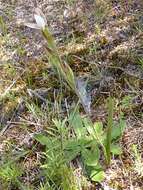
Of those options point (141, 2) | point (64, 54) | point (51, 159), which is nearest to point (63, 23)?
point (64, 54)

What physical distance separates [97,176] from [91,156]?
0.08m

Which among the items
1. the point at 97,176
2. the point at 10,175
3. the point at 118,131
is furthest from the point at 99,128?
the point at 10,175

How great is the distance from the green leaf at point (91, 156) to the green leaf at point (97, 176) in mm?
34

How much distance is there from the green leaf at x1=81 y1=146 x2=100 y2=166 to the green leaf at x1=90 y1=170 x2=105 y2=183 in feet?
0.11

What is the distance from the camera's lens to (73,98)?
175 centimetres

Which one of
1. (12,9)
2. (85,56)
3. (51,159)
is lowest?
(51,159)

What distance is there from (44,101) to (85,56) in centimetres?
33

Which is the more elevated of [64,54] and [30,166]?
[64,54]

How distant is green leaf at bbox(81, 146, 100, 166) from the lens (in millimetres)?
1458

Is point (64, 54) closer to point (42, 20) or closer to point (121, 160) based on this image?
point (121, 160)

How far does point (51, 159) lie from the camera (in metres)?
1.47

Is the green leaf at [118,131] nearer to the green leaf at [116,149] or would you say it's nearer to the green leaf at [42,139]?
the green leaf at [116,149]

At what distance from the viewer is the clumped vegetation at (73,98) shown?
1455mm

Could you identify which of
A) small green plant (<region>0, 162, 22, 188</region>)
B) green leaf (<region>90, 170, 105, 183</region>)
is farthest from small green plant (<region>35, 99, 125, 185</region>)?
small green plant (<region>0, 162, 22, 188</region>)
